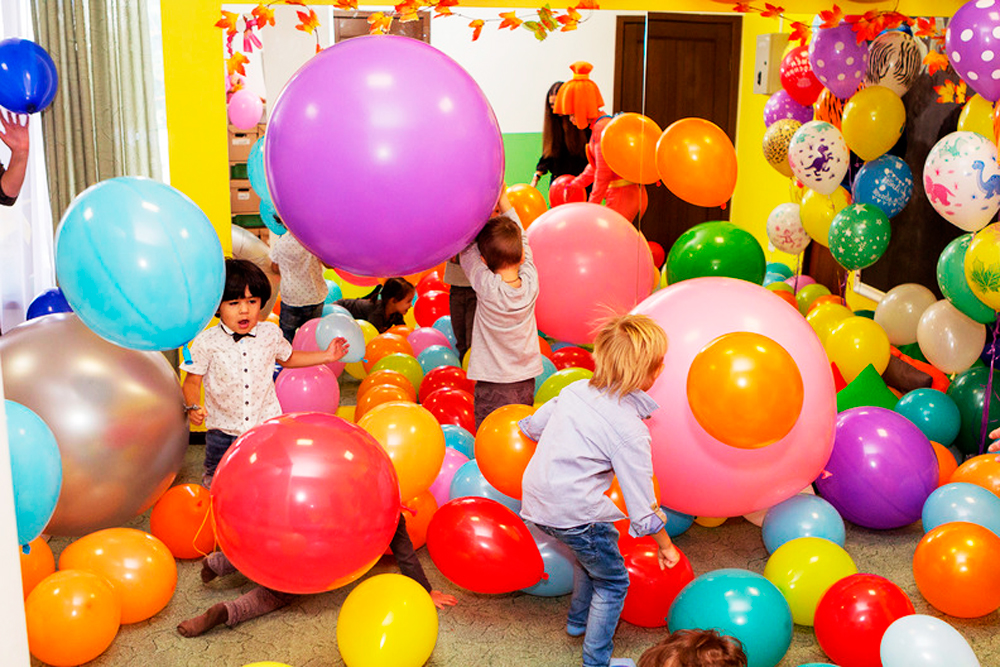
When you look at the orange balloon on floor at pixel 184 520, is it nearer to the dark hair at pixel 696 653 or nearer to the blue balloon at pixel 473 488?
the blue balloon at pixel 473 488

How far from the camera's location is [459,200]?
2.29m

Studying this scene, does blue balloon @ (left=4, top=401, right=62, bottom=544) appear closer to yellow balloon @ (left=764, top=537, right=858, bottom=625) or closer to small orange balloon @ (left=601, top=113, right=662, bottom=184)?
yellow balloon @ (left=764, top=537, right=858, bottom=625)

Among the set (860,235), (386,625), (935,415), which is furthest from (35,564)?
(860,235)

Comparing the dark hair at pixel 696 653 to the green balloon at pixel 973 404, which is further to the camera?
the green balloon at pixel 973 404

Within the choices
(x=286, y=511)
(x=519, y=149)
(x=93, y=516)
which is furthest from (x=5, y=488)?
(x=519, y=149)

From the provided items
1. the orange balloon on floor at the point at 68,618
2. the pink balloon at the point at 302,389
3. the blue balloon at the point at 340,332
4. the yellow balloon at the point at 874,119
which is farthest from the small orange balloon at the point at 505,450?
the yellow balloon at the point at 874,119

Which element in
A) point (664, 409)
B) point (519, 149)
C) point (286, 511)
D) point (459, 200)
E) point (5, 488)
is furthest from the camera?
point (519, 149)

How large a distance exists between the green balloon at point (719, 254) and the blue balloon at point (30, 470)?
9.52 feet

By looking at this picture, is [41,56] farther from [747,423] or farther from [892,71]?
[892,71]

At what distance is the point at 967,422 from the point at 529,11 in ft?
7.90

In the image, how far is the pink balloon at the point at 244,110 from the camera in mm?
3893

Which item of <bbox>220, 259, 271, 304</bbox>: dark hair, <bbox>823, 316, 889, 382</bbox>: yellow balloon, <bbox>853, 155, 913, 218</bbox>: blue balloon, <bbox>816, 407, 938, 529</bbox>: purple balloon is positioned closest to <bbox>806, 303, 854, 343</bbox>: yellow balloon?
<bbox>823, 316, 889, 382</bbox>: yellow balloon

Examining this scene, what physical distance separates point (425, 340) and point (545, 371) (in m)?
0.92

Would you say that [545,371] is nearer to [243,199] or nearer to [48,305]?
[243,199]
